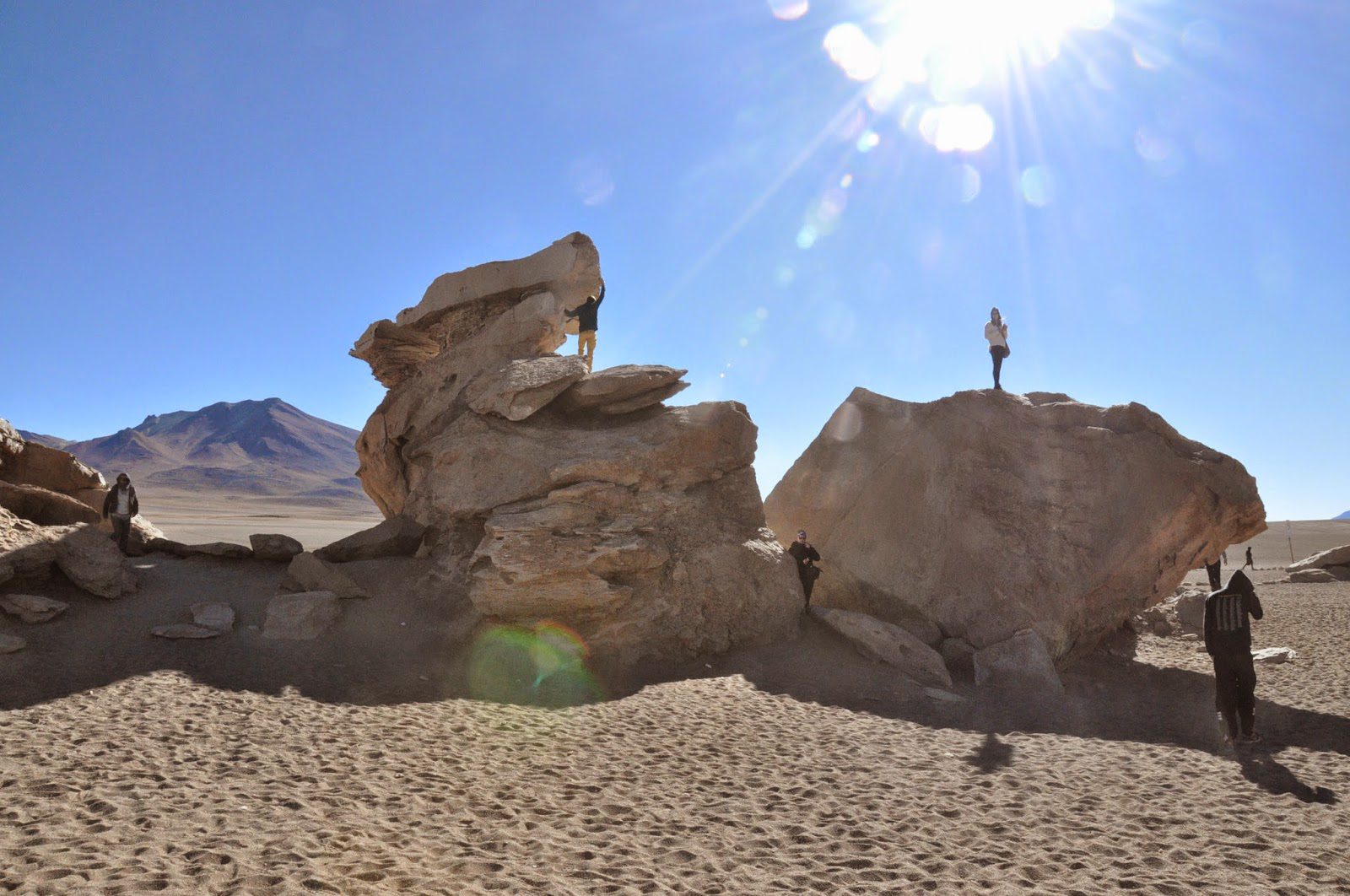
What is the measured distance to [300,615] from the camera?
10656 mm

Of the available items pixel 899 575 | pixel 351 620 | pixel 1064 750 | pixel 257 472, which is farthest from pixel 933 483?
pixel 257 472

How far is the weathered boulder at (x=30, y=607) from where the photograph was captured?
31.4ft

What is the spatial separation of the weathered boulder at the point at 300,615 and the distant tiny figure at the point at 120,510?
382cm

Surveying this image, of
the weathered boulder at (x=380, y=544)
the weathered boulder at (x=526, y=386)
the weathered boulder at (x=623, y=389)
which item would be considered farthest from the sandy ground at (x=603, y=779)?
the weathered boulder at (x=623, y=389)

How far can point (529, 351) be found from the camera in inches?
591

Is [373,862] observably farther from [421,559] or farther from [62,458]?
[62,458]

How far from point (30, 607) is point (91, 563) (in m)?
1.35

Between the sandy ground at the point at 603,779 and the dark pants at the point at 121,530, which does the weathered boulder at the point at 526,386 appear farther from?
the dark pants at the point at 121,530

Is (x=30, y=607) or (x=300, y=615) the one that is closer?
(x=30, y=607)

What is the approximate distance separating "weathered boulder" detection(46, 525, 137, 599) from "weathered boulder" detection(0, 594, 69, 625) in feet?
2.65

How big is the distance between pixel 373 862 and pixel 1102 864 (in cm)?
510

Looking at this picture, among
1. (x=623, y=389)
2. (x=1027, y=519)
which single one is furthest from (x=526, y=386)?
(x=1027, y=519)

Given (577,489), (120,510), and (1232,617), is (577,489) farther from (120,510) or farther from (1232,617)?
(1232,617)

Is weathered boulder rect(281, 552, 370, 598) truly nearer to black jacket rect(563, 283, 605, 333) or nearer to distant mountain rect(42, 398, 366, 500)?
black jacket rect(563, 283, 605, 333)
